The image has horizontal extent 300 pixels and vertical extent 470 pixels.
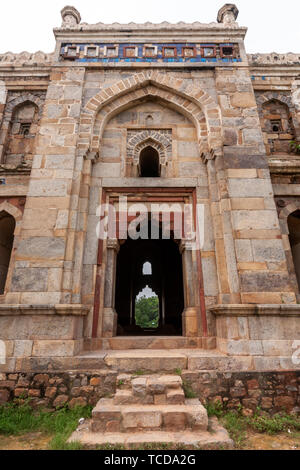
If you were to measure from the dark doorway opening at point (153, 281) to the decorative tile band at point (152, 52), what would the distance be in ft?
20.2

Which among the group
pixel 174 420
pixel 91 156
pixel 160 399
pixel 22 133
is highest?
pixel 22 133

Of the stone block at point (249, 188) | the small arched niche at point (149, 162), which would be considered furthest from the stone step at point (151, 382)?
the small arched niche at point (149, 162)

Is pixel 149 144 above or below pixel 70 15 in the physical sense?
below

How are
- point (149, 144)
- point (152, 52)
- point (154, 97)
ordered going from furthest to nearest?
1. point (152, 52)
2. point (154, 97)
3. point (149, 144)

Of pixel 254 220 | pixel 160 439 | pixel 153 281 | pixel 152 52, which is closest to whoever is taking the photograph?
pixel 160 439

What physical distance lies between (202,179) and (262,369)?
3737 millimetres

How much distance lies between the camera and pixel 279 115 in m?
6.98

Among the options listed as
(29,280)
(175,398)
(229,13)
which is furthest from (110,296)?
(229,13)

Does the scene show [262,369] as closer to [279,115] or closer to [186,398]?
[186,398]

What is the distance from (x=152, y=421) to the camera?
3037 mm

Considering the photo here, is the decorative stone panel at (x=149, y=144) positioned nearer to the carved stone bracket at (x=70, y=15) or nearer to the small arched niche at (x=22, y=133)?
the small arched niche at (x=22, y=133)

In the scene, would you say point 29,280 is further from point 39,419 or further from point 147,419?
point 147,419

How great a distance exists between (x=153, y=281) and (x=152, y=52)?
8.49m
